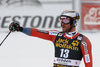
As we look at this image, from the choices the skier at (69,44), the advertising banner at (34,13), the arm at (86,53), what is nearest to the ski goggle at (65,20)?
the skier at (69,44)

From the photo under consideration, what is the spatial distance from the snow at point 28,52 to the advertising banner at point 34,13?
0.78 m

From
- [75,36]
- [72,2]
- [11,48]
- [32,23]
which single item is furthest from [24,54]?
[75,36]

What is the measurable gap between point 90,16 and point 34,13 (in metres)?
1.70

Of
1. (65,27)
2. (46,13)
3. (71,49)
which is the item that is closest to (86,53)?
(71,49)

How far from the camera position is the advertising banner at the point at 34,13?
879 cm

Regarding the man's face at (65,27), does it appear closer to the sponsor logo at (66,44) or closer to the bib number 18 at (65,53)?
the sponsor logo at (66,44)

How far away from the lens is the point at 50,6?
8.88 m

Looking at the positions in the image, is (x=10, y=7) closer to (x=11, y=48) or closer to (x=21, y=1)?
(x=21, y=1)

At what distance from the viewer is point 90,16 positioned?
8.83m

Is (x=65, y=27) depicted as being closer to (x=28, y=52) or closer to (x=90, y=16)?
(x=28, y=52)

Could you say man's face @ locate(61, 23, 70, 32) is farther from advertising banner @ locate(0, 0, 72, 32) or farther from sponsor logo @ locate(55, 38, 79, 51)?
advertising banner @ locate(0, 0, 72, 32)

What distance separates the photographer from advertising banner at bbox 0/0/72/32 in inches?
346

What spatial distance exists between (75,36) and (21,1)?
5365 mm

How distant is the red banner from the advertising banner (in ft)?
1.67
